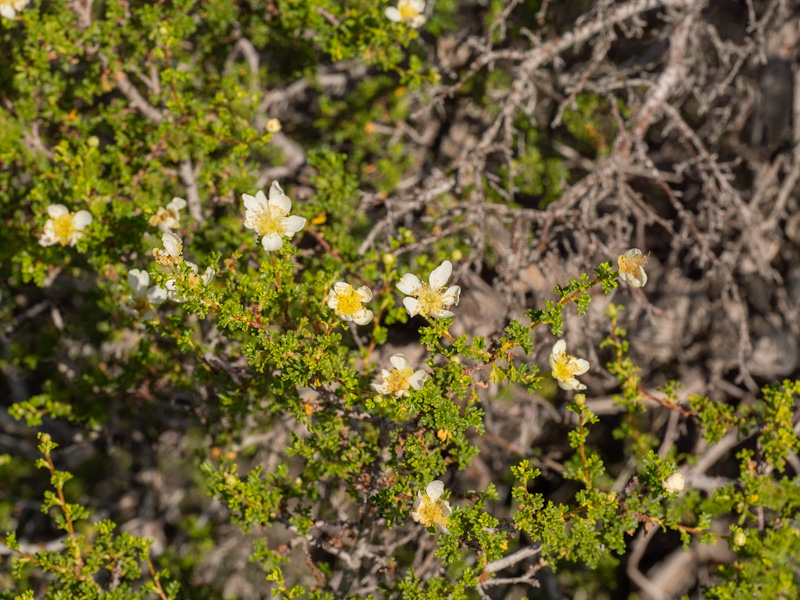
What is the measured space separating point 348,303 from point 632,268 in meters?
0.87

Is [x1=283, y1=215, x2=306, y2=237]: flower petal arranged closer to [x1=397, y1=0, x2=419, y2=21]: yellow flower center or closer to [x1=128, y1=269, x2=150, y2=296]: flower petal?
[x1=128, y1=269, x2=150, y2=296]: flower petal

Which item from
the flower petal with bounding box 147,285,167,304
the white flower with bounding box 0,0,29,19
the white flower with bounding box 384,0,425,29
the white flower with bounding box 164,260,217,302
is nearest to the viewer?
the white flower with bounding box 164,260,217,302

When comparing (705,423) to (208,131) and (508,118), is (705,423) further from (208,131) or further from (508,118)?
(208,131)

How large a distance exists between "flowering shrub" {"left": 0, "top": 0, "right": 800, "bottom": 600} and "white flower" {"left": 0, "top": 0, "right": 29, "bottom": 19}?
0.7 inches

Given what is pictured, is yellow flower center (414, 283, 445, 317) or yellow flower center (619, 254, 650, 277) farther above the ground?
yellow flower center (619, 254, 650, 277)

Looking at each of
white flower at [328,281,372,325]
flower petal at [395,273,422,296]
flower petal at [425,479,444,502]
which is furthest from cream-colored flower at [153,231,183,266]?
flower petal at [425,479,444,502]

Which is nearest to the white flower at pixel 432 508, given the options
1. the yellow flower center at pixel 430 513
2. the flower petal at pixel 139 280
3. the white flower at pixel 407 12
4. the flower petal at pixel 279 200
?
the yellow flower center at pixel 430 513

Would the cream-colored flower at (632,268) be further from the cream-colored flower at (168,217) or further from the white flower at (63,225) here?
the white flower at (63,225)

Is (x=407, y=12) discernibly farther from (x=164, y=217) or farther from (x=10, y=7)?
(x=10, y=7)

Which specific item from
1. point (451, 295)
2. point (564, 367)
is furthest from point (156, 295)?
point (564, 367)

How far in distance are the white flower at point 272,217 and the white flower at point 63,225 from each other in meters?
0.80

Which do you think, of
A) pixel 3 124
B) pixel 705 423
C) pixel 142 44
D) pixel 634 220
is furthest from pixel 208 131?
pixel 634 220

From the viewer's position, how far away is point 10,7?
2.72 meters

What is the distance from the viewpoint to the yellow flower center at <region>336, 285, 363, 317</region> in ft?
6.58
